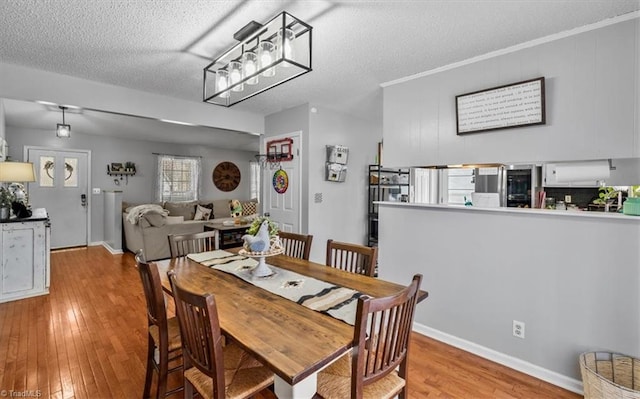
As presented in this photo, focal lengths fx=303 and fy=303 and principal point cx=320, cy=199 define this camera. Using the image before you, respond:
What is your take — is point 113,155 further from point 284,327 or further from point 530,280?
point 530,280

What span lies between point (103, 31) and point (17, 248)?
288 cm

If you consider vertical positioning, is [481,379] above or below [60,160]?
below

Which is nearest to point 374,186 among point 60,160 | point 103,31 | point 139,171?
point 103,31

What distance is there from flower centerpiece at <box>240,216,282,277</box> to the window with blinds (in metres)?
5.92

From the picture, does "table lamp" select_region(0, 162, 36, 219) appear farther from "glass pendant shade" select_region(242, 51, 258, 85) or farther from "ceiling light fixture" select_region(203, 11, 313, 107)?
"glass pendant shade" select_region(242, 51, 258, 85)

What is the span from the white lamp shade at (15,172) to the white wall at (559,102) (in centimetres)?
420

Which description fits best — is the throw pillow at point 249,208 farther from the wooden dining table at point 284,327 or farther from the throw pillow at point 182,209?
the wooden dining table at point 284,327

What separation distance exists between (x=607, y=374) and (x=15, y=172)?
5389 millimetres

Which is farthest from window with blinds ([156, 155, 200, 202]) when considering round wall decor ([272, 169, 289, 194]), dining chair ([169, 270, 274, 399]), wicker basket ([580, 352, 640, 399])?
wicker basket ([580, 352, 640, 399])

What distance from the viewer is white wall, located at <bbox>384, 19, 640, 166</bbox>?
184 cm

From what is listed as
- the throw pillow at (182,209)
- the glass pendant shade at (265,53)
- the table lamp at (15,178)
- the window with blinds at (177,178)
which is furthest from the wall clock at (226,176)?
the glass pendant shade at (265,53)

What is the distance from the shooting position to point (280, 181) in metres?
4.21

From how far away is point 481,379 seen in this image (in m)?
2.03

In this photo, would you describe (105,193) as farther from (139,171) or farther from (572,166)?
(572,166)
